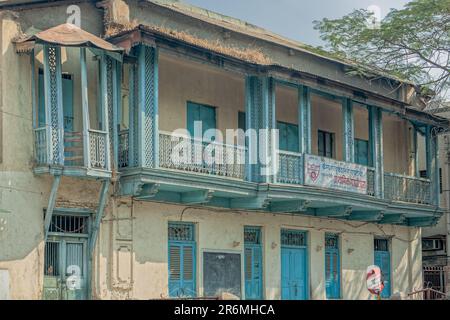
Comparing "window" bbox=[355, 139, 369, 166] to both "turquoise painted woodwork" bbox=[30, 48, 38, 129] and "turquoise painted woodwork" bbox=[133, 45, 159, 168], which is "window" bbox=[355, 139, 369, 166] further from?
"turquoise painted woodwork" bbox=[30, 48, 38, 129]

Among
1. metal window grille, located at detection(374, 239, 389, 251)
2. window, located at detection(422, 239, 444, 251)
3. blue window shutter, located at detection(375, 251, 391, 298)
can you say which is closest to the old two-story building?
metal window grille, located at detection(374, 239, 389, 251)

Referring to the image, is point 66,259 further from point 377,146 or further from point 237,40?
point 377,146

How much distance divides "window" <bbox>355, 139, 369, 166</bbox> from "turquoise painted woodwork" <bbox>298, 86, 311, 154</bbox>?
459 cm

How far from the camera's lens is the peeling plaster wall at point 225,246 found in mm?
16922

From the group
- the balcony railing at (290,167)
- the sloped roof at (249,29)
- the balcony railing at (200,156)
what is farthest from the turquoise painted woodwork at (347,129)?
the balcony railing at (200,156)

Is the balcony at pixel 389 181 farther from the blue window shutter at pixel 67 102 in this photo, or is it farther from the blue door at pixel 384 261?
the blue window shutter at pixel 67 102

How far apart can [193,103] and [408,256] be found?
1034cm

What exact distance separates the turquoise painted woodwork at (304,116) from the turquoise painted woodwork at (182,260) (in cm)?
Answer: 350

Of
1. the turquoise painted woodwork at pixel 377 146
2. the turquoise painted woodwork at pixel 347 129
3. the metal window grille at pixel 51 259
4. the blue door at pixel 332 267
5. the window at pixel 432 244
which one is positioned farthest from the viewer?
the window at pixel 432 244

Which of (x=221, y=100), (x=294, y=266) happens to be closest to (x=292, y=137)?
(x=221, y=100)

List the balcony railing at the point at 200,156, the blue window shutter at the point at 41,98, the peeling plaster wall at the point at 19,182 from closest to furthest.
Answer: the peeling plaster wall at the point at 19,182 < the blue window shutter at the point at 41,98 < the balcony railing at the point at 200,156

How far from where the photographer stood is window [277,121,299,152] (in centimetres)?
2158

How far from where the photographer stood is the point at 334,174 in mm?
20625
